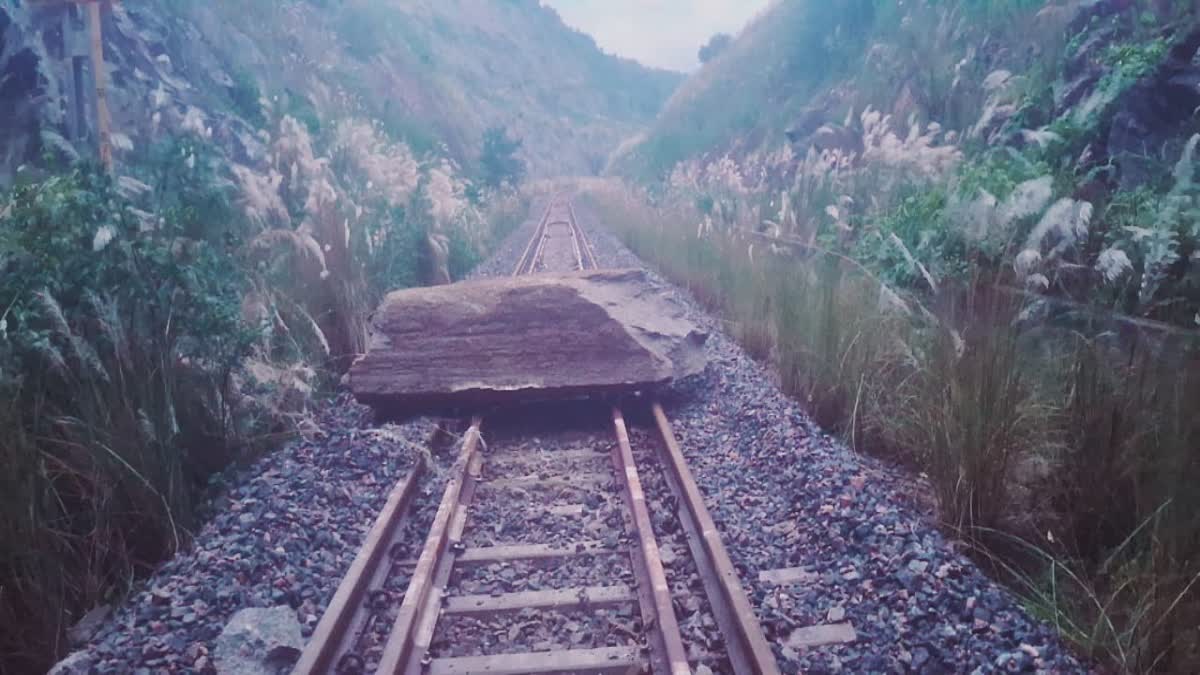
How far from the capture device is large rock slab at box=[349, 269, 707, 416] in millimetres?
6207

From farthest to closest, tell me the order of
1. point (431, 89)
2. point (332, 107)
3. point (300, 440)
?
point (431, 89)
point (332, 107)
point (300, 440)

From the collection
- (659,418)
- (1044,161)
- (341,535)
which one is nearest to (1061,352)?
(659,418)

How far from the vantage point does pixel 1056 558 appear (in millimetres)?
3500

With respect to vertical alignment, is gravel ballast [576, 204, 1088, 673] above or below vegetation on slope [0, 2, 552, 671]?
below

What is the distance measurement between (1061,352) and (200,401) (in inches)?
184

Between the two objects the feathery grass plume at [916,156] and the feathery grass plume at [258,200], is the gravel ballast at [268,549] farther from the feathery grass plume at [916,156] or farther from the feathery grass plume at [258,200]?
the feathery grass plume at [916,156]

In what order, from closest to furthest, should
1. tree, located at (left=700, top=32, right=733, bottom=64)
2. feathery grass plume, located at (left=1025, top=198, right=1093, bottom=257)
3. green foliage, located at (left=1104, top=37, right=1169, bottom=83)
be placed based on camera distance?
feathery grass plume, located at (left=1025, top=198, right=1093, bottom=257), green foliage, located at (left=1104, top=37, right=1169, bottom=83), tree, located at (left=700, top=32, right=733, bottom=64)

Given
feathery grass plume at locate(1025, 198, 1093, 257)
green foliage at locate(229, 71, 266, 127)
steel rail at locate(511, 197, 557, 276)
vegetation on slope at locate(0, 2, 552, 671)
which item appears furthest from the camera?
green foliage at locate(229, 71, 266, 127)

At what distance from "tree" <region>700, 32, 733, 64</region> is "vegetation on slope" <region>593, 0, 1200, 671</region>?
37.0 m

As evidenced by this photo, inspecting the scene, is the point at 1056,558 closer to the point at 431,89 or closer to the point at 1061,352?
the point at 1061,352

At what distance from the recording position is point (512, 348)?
21.3 feet

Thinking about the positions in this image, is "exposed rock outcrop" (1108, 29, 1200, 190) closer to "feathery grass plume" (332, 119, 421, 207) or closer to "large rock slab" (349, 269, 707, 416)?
"large rock slab" (349, 269, 707, 416)

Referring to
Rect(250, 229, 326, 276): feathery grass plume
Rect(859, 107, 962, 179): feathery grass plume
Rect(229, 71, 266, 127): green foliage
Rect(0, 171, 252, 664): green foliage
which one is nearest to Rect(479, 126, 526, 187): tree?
Rect(229, 71, 266, 127): green foliage

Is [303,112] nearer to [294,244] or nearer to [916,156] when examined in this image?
[294,244]
